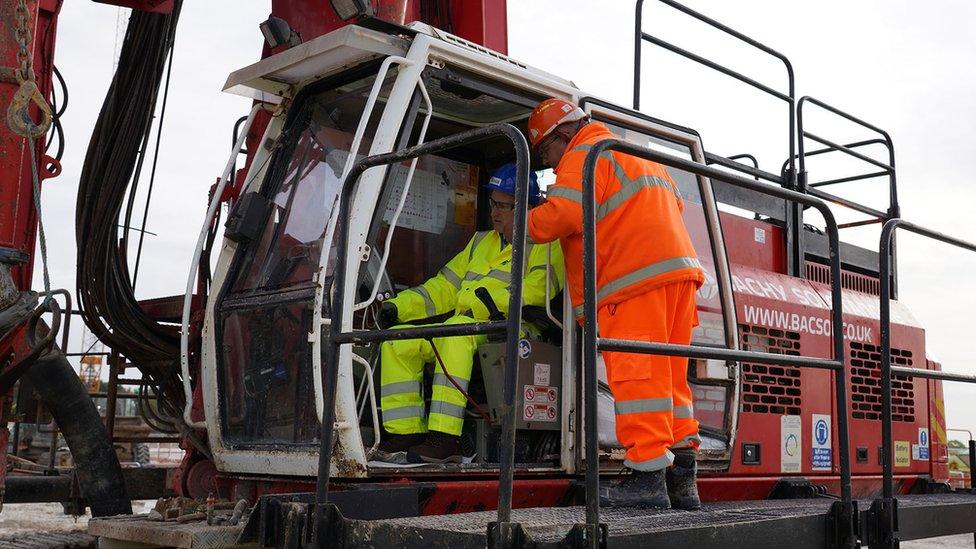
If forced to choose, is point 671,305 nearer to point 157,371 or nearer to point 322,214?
point 322,214

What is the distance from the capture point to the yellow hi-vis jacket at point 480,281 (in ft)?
15.1

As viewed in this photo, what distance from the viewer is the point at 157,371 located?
5176 mm

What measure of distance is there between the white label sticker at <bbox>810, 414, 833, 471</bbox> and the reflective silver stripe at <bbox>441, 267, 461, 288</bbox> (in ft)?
7.11

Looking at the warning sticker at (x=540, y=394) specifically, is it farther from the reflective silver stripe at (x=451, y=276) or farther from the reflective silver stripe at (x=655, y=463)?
the reflective silver stripe at (x=451, y=276)

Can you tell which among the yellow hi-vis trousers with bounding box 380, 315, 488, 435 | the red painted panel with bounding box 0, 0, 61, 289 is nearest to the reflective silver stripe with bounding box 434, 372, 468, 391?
the yellow hi-vis trousers with bounding box 380, 315, 488, 435

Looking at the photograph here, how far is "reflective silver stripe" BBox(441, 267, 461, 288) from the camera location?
510 centimetres

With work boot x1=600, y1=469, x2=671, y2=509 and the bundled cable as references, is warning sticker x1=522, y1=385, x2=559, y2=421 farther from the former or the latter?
the bundled cable

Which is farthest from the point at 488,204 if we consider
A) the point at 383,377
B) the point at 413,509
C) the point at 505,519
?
the point at 505,519

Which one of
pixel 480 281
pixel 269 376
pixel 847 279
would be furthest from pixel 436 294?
pixel 847 279

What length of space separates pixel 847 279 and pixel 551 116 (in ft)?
9.25

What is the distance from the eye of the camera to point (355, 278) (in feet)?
12.4

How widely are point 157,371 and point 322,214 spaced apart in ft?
4.89

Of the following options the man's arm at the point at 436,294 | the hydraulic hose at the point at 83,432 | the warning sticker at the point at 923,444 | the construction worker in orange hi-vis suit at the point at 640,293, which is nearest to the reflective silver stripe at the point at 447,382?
the man's arm at the point at 436,294

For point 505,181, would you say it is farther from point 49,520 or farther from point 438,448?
point 49,520
